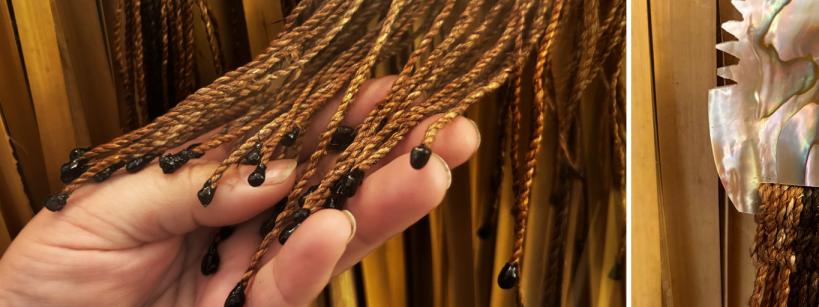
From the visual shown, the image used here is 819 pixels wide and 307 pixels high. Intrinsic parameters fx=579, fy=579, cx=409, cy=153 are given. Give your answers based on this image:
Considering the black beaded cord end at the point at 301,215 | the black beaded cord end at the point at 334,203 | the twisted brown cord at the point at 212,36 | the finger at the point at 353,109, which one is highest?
the twisted brown cord at the point at 212,36

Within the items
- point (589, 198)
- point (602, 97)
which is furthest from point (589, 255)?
point (602, 97)

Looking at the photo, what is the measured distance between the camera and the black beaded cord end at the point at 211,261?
49 centimetres

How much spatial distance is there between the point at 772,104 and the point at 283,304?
0.40 metres

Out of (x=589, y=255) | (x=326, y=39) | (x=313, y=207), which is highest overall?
(x=326, y=39)

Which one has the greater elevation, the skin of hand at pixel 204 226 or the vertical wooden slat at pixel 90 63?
the vertical wooden slat at pixel 90 63

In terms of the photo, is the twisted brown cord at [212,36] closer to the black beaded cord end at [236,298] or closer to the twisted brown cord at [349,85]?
the twisted brown cord at [349,85]

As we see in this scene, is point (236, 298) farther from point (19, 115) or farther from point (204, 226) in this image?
point (19, 115)

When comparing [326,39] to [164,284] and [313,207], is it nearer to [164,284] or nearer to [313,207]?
[313,207]

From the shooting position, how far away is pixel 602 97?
1.92ft

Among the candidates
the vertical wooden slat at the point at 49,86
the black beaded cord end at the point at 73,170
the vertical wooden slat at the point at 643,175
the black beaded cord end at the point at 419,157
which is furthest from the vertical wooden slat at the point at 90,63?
the vertical wooden slat at the point at 643,175

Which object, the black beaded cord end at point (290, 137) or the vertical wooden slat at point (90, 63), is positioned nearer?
the black beaded cord end at point (290, 137)

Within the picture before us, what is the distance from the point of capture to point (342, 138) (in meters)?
0.47

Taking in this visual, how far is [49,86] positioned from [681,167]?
0.59m

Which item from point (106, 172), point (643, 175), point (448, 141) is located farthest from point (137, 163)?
point (643, 175)
